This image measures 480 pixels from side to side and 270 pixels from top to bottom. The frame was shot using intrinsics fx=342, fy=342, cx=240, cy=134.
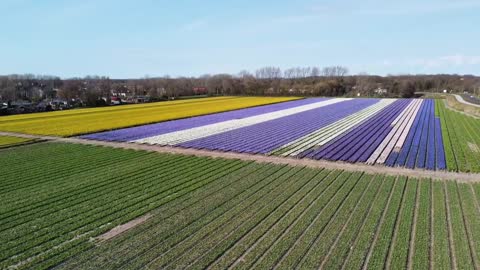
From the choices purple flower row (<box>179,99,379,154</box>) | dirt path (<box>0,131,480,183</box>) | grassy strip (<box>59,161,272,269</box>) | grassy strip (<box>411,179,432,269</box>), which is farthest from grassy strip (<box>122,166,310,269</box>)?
purple flower row (<box>179,99,379,154</box>)

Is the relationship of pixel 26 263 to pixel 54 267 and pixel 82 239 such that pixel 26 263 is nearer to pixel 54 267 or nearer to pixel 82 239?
pixel 54 267

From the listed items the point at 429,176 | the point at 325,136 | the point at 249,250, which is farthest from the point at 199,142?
the point at 249,250

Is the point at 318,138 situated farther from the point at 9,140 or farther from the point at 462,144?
the point at 9,140

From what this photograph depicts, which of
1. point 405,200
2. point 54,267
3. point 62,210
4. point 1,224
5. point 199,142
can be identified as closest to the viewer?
point 54,267

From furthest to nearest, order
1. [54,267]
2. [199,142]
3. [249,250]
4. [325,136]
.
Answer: [325,136]
[199,142]
[249,250]
[54,267]

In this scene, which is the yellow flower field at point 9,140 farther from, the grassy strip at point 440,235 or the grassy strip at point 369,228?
the grassy strip at point 440,235

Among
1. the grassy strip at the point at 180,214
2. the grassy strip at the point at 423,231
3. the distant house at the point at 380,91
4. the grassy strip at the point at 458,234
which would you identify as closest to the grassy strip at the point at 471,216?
the grassy strip at the point at 458,234

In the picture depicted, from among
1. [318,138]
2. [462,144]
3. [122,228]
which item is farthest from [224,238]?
[462,144]
